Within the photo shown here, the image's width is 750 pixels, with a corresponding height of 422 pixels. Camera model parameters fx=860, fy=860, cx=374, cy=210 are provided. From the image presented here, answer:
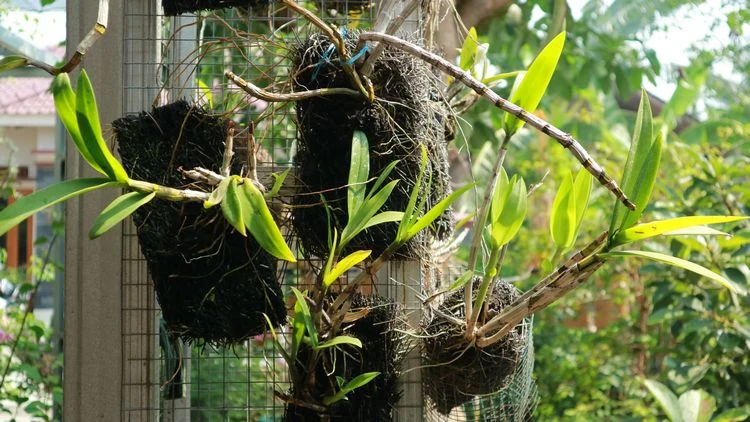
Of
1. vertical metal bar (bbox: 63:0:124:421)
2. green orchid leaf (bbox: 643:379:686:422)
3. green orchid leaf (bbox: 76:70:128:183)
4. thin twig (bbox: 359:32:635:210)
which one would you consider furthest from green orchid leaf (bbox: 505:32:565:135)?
green orchid leaf (bbox: 643:379:686:422)

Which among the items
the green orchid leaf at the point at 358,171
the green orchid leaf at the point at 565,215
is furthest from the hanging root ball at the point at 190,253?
the green orchid leaf at the point at 565,215

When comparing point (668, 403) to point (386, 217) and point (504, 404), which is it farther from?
point (386, 217)

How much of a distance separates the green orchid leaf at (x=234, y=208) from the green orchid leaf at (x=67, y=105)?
0.23 metres

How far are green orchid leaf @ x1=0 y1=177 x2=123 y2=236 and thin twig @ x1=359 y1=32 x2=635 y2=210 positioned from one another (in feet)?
1.91

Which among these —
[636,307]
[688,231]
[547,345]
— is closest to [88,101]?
[688,231]

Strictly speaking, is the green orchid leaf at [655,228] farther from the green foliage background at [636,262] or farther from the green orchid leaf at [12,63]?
the green orchid leaf at [12,63]

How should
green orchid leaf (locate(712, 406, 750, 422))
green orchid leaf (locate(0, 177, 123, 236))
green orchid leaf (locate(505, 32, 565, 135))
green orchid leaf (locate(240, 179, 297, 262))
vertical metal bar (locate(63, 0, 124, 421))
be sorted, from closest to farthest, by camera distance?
1. green orchid leaf (locate(0, 177, 123, 236))
2. green orchid leaf (locate(240, 179, 297, 262))
3. green orchid leaf (locate(505, 32, 565, 135))
4. vertical metal bar (locate(63, 0, 124, 421))
5. green orchid leaf (locate(712, 406, 750, 422))

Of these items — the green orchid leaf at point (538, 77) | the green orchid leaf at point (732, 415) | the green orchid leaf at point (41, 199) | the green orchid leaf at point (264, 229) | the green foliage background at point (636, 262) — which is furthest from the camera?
the green foliage background at point (636, 262)

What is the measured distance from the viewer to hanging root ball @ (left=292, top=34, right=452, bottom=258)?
174cm

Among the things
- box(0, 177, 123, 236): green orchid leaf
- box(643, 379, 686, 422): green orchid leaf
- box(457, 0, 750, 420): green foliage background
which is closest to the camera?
box(0, 177, 123, 236): green orchid leaf

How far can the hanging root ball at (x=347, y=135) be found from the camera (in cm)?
174

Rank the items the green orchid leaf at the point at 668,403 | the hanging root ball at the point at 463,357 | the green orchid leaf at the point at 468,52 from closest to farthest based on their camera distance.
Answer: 1. the hanging root ball at the point at 463,357
2. the green orchid leaf at the point at 468,52
3. the green orchid leaf at the point at 668,403

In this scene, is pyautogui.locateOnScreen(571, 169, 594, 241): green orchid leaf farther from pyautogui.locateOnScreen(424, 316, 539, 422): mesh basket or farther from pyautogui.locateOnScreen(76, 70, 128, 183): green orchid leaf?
pyautogui.locateOnScreen(76, 70, 128, 183): green orchid leaf

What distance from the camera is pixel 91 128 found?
4.54 ft
